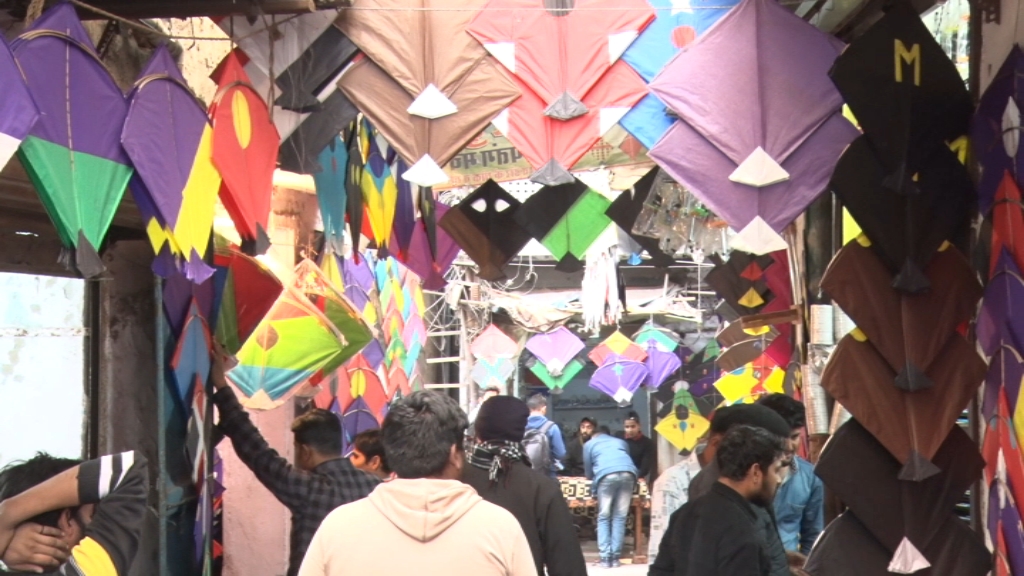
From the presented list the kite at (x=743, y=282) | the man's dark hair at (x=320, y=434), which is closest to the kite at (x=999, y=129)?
the man's dark hair at (x=320, y=434)

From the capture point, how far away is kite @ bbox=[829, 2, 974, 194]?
4.19 metres

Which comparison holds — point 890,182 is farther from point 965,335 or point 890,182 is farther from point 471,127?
point 471,127

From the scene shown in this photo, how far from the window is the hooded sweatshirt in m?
2.38

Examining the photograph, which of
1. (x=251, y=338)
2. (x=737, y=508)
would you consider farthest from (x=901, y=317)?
(x=251, y=338)

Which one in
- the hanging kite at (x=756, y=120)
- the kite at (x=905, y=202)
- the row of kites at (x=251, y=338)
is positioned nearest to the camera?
the kite at (x=905, y=202)

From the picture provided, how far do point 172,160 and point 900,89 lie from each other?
2537mm

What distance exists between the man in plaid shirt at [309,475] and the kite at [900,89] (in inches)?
93.6

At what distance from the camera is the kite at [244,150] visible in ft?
14.9

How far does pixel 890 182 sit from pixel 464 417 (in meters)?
1.88

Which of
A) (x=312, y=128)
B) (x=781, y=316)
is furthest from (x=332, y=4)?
(x=781, y=316)

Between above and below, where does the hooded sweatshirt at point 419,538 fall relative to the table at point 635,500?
above

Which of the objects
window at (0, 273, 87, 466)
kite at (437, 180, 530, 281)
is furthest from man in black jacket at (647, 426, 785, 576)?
kite at (437, 180, 530, 281)

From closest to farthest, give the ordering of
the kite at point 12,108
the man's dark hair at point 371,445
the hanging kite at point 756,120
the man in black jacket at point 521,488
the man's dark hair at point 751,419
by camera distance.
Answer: the kite at point 12,108
the man in black jacket at point 521,488
the hanging kite at point 756,120
the man's dark hair at point 751,419
the man's dark hair at point 371,445

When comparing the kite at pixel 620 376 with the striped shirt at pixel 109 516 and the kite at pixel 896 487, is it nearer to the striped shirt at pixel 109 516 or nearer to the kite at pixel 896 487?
the kite at pixel 896 487
